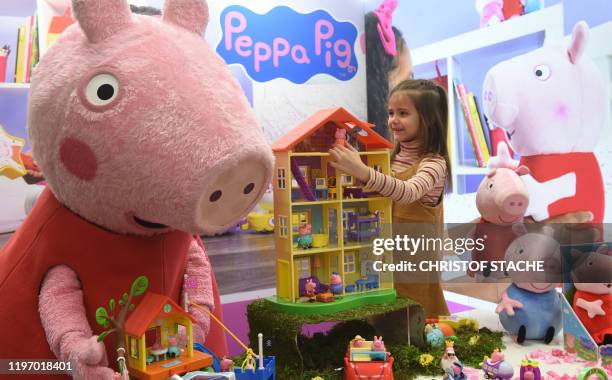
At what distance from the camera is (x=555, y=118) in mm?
2064

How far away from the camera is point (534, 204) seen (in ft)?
7.10

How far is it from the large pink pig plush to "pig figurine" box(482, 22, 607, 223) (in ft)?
4.48

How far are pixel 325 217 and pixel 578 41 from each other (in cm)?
105

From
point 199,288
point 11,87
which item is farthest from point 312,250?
point 11,87

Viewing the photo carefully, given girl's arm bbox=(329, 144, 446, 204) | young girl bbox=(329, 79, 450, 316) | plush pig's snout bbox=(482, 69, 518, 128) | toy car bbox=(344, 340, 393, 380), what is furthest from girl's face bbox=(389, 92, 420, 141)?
toy car bbox=(344, 340, 393, 380)

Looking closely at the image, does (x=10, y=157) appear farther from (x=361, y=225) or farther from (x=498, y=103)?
(x=498, y=103)

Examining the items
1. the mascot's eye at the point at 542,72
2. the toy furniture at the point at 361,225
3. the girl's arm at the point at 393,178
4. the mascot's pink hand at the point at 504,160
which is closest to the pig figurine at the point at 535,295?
the mascot's pink hand at the point at 504,160

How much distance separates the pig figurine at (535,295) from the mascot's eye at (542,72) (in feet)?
1.85

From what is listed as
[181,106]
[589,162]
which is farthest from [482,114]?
[181,106]

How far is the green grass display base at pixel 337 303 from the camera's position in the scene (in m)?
1.58

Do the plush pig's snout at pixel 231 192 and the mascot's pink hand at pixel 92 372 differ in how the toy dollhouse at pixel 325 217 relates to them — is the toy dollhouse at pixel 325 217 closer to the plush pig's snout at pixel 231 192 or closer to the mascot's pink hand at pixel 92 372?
the plush pig's snout at pixel 231 192

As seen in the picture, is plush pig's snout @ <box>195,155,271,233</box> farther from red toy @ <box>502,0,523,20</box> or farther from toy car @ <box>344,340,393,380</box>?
red toy @ <box>502,0,523,20</box>

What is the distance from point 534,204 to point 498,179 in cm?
35

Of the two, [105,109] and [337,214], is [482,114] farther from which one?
[105,109]
